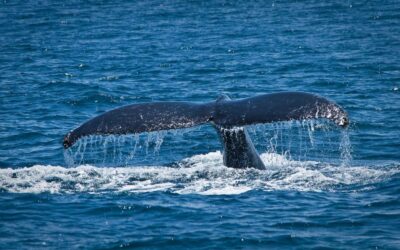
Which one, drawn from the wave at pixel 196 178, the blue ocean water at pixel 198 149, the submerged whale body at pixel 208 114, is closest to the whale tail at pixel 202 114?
the submerged whale body at pixel 208 114

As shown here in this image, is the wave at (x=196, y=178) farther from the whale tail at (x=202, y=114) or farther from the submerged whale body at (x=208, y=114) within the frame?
the whale tail at (x=202, y=114)

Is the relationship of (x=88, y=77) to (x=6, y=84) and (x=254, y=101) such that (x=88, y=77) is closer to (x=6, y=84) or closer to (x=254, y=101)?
(x=6, y=84)

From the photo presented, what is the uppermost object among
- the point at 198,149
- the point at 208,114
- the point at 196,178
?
the point at 208,114

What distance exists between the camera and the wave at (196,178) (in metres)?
12.4

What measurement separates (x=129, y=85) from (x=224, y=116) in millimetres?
13464

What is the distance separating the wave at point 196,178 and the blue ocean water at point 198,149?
0.12ft

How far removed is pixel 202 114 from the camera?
11367mm

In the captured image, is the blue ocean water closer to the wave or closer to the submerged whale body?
the wave

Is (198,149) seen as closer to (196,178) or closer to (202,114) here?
(196,178)

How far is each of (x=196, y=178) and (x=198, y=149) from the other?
3124 millimetres

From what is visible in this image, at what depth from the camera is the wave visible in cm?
1241

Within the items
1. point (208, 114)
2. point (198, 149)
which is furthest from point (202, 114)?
point (198, 149)

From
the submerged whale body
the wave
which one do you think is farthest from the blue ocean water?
the submerged whale body

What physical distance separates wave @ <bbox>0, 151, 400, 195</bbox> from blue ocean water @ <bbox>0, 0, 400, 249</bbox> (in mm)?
35
